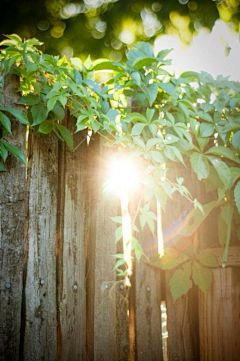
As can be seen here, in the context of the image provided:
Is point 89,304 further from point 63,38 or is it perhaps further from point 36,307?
point 63,38

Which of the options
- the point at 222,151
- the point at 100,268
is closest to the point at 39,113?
the point at 100,268

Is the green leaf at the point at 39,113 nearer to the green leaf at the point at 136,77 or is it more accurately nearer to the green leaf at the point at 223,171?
the green leaf at the point at 136,77

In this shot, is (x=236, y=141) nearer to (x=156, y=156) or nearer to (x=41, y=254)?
(x=156, y=156)

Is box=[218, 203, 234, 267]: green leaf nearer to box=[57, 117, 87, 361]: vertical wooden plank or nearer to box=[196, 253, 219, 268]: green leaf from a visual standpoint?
box=[196, 253, 219, 268]: green leaf

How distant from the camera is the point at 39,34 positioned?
11.7 feet

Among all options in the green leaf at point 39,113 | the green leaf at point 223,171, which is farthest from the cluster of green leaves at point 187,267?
the green leaf at point 39,113

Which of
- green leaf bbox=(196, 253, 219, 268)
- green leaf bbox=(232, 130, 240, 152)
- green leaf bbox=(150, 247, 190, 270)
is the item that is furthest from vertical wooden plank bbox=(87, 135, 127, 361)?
green leaf bbox=(232, 130, 240, 152)

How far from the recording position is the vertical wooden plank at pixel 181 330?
2.13 m

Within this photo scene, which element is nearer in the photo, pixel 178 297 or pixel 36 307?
pixel 36 307

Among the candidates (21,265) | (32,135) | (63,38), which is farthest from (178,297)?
(63,38)

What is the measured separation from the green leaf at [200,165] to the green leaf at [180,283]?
52 centimetres

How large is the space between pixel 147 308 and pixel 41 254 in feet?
2.11

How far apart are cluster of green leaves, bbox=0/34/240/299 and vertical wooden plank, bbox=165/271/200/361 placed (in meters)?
0.11

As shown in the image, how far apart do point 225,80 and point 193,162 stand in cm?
56
